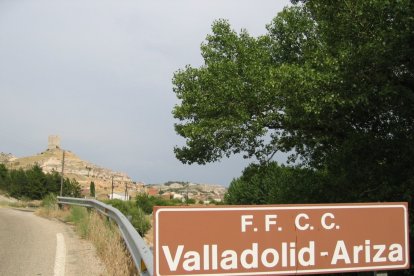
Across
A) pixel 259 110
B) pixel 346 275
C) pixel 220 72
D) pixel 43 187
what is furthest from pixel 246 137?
pixel 43 187

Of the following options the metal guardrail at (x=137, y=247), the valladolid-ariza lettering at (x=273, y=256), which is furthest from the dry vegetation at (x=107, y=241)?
the valladolid-ariza lettering at (x=273, y=256)

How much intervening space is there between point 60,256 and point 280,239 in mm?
5040

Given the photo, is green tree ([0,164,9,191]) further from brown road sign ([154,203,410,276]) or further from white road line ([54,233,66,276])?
brown road sign ([154,203,410,276])

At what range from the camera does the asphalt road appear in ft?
21.6

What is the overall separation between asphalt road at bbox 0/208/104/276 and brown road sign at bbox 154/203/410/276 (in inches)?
133

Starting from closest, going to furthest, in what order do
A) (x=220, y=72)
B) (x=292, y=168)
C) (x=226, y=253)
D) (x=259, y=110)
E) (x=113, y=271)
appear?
(x=226, y=253) < (x=113, y=271) < (x=259, y=110) < (x=220, y=72) < (x=292, y=168)

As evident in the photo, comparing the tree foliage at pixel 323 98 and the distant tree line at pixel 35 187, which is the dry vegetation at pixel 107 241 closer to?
the tree foliage at pixel 323 98

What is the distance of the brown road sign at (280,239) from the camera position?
3467 millimetres

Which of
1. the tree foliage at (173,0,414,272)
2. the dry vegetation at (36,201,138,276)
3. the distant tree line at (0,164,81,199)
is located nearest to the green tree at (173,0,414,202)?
the tree foliage at (173,0,414,272)

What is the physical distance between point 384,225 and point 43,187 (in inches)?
2542

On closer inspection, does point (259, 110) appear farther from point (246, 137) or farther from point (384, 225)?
point (384, 225)

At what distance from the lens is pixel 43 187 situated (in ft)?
209

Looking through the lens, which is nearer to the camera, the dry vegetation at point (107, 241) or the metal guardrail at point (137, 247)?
the metal guardrail at point (137, 247)

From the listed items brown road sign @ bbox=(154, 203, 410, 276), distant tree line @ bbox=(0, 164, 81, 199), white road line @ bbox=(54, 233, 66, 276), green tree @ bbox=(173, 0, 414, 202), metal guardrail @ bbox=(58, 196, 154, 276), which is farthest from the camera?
distant tree line @ bbox=(0, 164, 81, 199)
